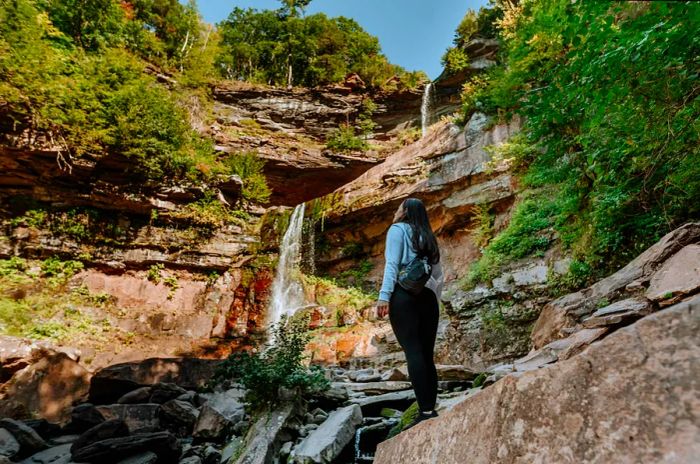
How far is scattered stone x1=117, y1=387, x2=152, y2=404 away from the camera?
533 centimetres

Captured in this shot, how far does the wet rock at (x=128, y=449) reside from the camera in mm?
3578

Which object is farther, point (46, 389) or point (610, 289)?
point (46, 389)

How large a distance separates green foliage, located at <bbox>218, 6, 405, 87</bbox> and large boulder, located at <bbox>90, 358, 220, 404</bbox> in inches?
749

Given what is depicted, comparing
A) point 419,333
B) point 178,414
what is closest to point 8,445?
point 178,414

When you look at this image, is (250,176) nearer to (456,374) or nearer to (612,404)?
(456,374)

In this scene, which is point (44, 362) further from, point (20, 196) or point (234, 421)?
point (20, 196)

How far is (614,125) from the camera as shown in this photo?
4.62 m

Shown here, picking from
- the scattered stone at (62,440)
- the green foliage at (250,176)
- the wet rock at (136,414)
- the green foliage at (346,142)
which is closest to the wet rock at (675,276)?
the wet rock at (136,414)

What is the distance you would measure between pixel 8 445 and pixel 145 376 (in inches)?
85.4

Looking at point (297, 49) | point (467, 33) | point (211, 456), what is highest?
point (297, 49)

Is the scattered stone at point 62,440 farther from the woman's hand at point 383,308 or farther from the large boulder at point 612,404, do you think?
the large boulder at point 612,404

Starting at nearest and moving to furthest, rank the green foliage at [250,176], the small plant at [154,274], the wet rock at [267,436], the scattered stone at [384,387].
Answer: the wet rock at [267,436] → the scattered stone at [384,387] → the small plant at [154,274] → the green foliage at [250,176]

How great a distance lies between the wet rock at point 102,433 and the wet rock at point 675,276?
16.8 feet

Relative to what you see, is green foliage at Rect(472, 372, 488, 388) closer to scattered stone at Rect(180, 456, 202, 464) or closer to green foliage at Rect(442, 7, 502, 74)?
scattered stone at Rect(180, 456, 202, 464)
